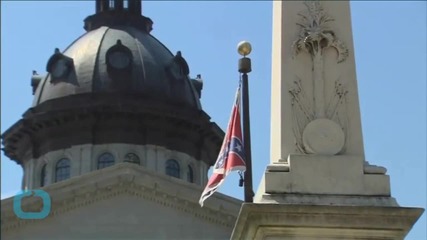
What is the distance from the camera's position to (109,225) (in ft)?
160

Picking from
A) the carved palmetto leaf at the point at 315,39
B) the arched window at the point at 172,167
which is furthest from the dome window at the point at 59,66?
the carved palmetto leaf at the point at 315,39

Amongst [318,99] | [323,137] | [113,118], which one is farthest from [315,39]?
[113,118]

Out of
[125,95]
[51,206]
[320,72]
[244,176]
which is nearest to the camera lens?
[320,72]

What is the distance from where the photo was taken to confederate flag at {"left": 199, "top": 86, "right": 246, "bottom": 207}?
46.9 feet

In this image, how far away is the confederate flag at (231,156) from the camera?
14.3 meters

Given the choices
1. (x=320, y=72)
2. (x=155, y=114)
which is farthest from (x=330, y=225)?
(x=155, y=114)

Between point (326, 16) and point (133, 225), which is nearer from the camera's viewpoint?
point (326, 16)

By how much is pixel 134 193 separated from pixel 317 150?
35.9 metres

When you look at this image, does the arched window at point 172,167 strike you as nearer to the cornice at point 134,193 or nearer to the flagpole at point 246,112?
the cornice at point 134,193

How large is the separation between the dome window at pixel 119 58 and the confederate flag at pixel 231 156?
45.5 m

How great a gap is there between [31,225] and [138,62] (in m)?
15.5

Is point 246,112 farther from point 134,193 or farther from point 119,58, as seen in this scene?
point 119,58

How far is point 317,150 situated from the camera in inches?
527

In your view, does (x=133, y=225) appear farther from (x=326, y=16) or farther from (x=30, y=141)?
(x=326, y=16)
